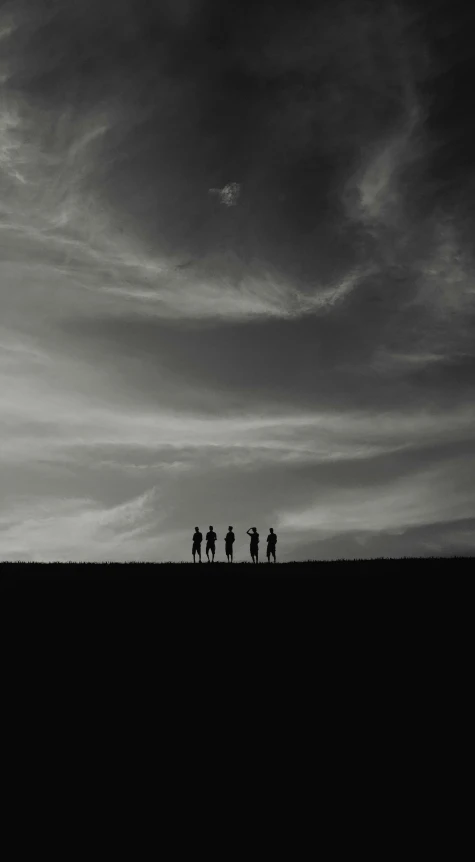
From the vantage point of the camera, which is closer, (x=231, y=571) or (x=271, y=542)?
(x=231, y=571)

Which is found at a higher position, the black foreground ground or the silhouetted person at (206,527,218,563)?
the silhouetted person at (206,527,218,563)

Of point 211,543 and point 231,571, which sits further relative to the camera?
point 211,543

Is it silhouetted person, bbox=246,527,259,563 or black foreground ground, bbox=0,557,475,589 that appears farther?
silhouetted person, bbox=246,527,259,563

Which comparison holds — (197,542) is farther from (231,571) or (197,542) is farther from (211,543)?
(231,571)

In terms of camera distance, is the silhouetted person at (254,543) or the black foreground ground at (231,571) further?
the silhouetted person at (254,543)

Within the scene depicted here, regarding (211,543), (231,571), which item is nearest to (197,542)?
(211,543)

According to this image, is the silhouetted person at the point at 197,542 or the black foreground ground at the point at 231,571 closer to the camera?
the black foreground ground at the point at 231,571

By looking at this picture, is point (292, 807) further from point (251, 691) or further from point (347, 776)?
point (251, 691)

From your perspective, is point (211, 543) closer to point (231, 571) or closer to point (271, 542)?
point (271, 542)

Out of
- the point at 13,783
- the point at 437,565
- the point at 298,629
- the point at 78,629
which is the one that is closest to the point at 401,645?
the point at 298,629

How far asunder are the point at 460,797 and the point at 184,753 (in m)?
4.25

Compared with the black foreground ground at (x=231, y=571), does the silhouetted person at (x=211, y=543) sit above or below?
above

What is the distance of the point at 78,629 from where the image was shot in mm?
16781

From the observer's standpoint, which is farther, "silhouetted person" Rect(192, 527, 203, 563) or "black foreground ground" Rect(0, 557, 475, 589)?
"silhouetted person" Rect(192, 527, 203, 563)
